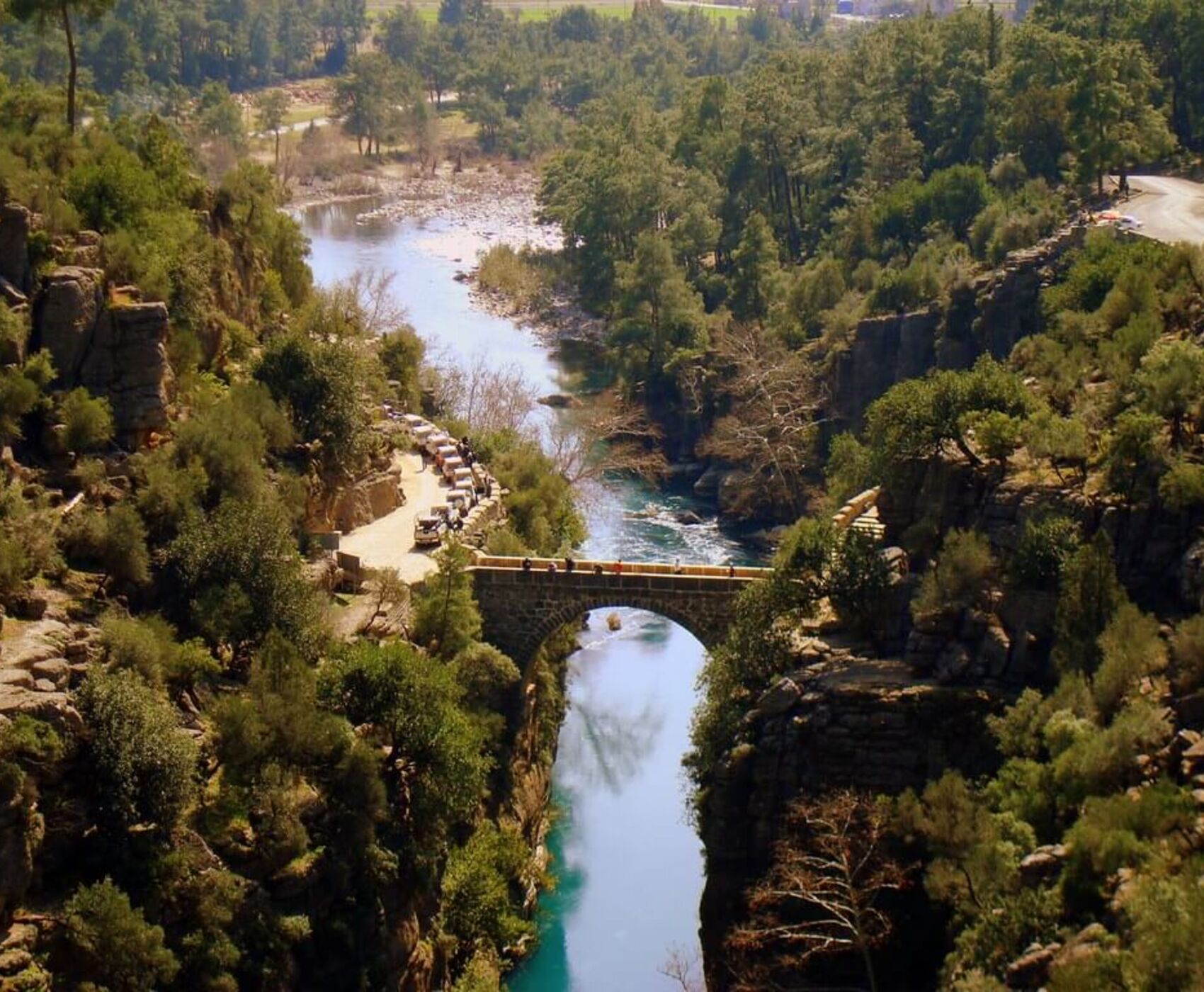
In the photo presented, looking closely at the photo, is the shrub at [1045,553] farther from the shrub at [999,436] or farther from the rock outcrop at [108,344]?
the rock outcrop at [108,344]

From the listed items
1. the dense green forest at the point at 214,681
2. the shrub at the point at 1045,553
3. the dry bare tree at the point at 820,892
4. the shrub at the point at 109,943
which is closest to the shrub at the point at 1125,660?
the shrub at the point at 1045,553

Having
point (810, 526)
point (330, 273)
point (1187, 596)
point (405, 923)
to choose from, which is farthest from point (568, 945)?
point (330, 273)

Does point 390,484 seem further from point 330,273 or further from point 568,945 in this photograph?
point 330,273

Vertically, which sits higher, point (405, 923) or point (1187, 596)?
point (1187, 596)

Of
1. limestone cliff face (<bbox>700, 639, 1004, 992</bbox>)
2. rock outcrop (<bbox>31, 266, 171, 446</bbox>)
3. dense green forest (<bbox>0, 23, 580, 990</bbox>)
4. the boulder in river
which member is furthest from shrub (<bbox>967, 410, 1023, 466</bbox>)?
the boulder in river

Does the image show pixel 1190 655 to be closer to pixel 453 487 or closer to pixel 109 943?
pixel 109 943
